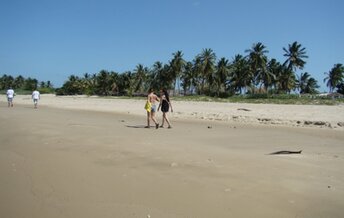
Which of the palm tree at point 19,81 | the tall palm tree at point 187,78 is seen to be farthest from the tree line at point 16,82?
the tall palm tree at point 187,78

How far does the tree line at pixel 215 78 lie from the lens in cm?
7631

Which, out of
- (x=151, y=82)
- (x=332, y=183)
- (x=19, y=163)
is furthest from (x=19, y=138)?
(x=151, y=82)

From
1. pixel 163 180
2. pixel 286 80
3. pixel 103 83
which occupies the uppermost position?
pixel 286 80

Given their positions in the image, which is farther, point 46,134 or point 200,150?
point 46,134

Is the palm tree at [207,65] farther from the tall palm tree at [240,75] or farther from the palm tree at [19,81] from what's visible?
the palm tree at [19,81]

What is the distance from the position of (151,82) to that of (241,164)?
8870 cm

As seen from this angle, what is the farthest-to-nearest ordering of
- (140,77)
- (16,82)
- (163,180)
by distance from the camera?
1. (16,82)
2. (140,77)
3. (163,180)

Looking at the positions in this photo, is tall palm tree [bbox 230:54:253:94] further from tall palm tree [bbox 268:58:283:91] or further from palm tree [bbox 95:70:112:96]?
palm tree [bbox 95:70:112:96]

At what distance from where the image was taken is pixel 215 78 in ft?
272

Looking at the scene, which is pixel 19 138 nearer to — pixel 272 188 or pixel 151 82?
pixel 272 188

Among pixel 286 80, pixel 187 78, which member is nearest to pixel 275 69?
pixel 286 80

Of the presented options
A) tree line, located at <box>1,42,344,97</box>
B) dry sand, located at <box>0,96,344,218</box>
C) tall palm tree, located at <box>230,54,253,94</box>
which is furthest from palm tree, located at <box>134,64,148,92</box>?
dry sand, located at <box>0,96,344,218</box>

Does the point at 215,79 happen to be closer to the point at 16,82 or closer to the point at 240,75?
the point at 240,75

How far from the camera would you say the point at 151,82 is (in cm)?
9500
